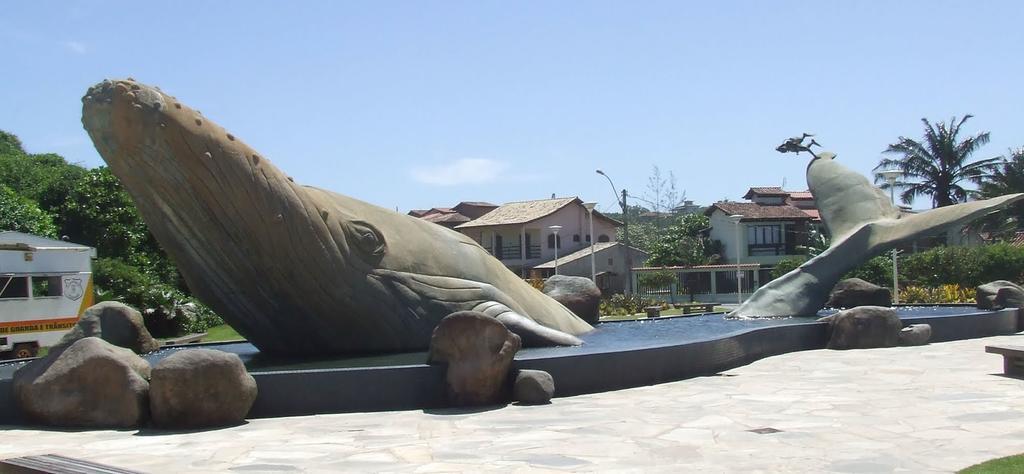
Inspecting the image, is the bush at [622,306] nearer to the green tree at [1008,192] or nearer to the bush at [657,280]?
the bush at [657,280]

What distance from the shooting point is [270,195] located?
34.3 feet

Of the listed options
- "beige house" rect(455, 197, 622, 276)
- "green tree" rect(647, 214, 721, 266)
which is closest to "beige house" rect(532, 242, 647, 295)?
"beige house" rect(455, 197, 622, 276)

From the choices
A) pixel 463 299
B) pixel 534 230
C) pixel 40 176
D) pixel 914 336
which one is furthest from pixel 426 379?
pixel 534 230

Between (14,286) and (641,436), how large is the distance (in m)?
16.3

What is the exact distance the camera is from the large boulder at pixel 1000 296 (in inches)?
738

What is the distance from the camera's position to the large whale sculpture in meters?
9.87

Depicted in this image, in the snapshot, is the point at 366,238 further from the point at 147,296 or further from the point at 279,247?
the point at 147,296

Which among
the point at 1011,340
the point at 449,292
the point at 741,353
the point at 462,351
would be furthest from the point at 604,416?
the point at 1011,340

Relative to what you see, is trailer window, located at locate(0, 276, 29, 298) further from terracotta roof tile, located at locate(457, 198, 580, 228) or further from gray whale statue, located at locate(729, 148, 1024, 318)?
terracotta roof tile, located at locate(457, 198, 580, 228)

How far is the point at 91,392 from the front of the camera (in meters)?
8.25

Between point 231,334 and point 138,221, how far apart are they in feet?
22.5

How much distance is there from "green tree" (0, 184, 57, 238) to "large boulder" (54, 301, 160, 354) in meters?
17.0

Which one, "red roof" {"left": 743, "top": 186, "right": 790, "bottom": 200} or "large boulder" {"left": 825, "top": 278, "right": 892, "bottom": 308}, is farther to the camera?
"red roof" {"left": 743, "top": 186, "right": 790, "bottom": 200}

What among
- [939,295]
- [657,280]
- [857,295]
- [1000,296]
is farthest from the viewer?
[657,280]
